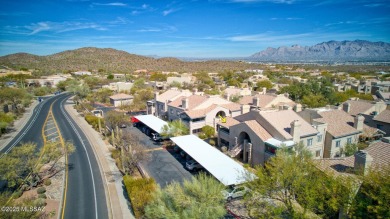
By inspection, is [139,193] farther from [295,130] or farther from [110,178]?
[295,130]

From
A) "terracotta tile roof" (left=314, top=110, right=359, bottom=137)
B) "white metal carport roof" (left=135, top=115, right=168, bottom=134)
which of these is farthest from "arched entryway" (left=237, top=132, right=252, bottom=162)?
"white metal carport roof" (left=135, top=115, right=168, bottom=134)

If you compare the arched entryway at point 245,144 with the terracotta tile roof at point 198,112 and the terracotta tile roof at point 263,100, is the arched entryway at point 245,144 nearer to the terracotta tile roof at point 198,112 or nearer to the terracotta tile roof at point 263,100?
the terracotta tile roof at point 198,112

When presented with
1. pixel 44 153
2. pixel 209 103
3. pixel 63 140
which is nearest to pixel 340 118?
pixel 209 103

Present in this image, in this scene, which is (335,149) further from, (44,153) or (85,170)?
(44,153)

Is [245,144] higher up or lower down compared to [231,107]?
lower down

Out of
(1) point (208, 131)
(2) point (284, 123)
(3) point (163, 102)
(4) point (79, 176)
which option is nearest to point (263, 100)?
(1) point (208, 131)

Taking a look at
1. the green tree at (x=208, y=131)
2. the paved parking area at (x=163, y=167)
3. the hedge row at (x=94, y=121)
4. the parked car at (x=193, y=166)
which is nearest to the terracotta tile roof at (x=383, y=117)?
the green tree at (x=208, y=131)
